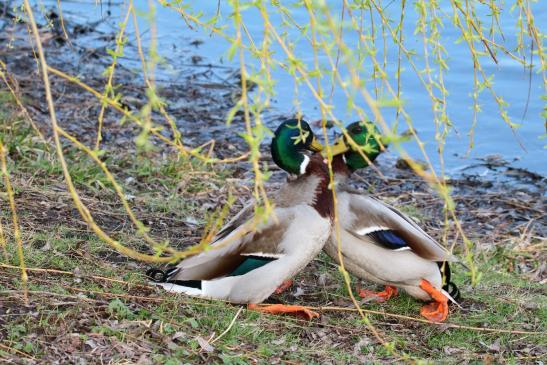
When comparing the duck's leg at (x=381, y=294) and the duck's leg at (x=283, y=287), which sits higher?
the duck's leg at (x=283, y=287)

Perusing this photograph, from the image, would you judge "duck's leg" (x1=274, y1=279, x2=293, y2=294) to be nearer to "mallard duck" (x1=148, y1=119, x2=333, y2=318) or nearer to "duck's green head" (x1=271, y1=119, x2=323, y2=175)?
"mallard duck" (x1=148, y1=119, x2=333, y2=318)

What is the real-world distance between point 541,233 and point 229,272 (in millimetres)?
3084

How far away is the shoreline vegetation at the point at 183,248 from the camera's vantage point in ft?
12.7

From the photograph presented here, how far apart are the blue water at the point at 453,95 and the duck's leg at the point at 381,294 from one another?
3244 mm

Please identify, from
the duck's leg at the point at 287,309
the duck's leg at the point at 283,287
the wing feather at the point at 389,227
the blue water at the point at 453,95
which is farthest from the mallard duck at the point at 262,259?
the blue water at the point at 453,95

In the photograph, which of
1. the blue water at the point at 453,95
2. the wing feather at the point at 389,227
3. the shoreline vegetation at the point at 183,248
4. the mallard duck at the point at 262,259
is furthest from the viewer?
the blue water at the point at 453,95

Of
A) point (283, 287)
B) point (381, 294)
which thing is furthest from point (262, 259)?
point (381, 294)

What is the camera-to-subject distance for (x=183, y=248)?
211 inches

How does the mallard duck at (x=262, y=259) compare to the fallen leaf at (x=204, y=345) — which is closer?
the fallen leaf at (x=204, y=345)

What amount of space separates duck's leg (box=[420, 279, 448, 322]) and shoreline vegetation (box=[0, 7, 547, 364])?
55mm

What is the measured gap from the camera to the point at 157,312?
4137 mm

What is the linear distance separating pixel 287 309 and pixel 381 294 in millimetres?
676

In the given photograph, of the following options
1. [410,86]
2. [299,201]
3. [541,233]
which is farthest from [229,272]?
[410,86]

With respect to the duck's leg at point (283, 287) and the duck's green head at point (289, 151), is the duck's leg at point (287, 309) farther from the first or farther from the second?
the duck's green head at point (289, 151)
